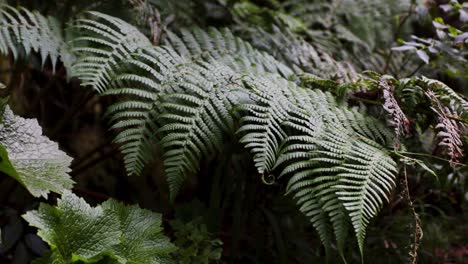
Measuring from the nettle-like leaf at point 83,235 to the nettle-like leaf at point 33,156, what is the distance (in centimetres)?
5

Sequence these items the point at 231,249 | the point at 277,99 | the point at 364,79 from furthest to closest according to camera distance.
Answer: the point at 231,249, the point at 364,79, the point at 277,99

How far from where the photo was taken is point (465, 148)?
3.92 ft

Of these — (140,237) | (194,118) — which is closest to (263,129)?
(194,118)

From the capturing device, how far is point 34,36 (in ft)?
4.19

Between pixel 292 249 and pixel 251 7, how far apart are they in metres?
0.92

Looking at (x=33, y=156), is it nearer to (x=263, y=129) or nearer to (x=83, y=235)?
(x=83, y=235)

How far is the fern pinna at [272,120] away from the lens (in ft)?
3.18

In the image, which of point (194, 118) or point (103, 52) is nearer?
point (194, 118)

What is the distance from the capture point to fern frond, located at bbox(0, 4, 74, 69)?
1243 millimetres

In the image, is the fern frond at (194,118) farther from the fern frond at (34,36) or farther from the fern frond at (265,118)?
the fern frond at (34,36)

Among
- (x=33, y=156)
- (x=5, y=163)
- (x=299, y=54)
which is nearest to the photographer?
(x=5, y=163)

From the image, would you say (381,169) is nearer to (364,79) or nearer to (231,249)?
(364,79)

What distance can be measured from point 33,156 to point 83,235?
20 cm

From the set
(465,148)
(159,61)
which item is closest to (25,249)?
(159,61)
